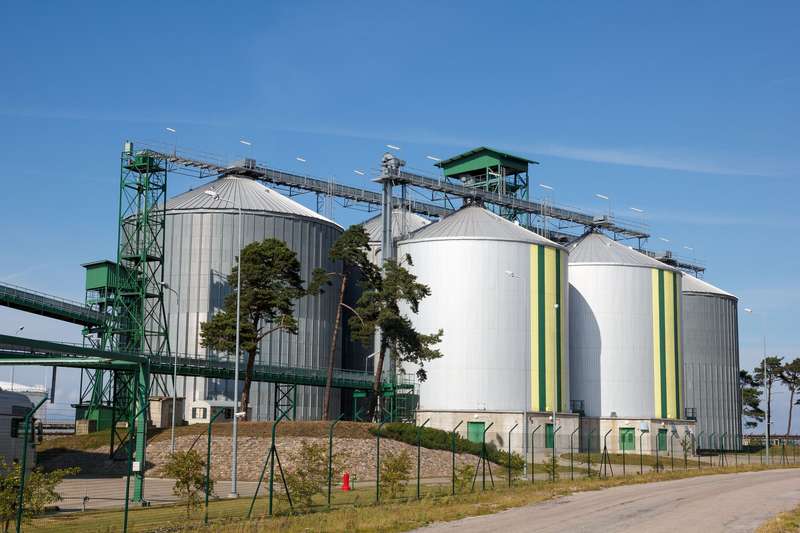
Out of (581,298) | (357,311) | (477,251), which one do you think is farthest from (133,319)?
(581,298)

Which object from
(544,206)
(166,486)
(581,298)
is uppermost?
(544,206)

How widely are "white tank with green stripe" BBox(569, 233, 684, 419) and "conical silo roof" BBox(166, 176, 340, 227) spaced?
2952 cm

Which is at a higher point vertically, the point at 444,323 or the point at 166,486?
the point at 444,323

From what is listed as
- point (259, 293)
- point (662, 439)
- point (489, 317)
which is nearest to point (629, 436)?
point (662, 439)

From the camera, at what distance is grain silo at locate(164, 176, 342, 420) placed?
294 ft

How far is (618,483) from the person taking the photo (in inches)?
2130

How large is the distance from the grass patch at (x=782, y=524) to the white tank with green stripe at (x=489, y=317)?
49.9m

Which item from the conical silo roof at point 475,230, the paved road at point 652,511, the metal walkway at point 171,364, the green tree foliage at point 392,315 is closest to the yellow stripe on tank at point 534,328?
the conical silo roof at point 475,230

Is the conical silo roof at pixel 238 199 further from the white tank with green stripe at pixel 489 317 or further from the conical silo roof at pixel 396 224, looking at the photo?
the white tank with green stripe at pixel 489 317

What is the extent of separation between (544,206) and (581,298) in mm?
12311

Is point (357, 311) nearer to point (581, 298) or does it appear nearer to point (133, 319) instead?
point (133, 319)

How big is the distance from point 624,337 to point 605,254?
31.6 feet

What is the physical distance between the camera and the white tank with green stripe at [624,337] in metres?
98.8

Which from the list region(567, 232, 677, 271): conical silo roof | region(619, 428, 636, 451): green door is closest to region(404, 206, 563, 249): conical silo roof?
region(567, 232, 677, 271): conical silo roof
